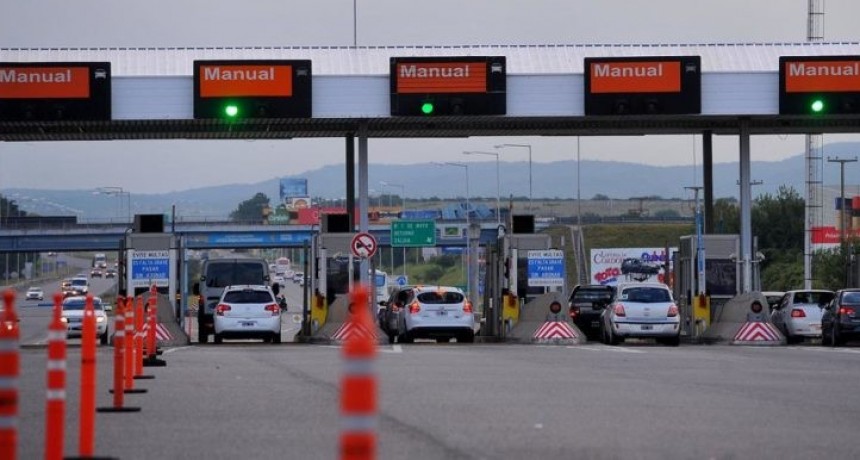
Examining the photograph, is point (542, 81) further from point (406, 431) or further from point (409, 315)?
point (406, 431)

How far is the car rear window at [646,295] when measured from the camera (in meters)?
36.9

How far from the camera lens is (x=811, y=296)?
4094cm

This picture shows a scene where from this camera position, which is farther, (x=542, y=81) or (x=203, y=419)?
(x=542, y=81)

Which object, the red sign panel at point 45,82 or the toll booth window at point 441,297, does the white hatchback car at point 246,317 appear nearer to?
the toll booth window at point 441,297

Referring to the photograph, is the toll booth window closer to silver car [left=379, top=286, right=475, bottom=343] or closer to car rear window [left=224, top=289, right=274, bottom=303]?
silver car [left=379, top=286, right=475, bottom=343]

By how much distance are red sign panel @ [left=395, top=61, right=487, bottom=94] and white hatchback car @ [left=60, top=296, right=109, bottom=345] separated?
1029cm

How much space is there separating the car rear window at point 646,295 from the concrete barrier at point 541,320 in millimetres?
1729

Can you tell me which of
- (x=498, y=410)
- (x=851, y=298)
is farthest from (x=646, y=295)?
(x=498, y=410)

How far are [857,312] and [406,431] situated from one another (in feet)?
79.2

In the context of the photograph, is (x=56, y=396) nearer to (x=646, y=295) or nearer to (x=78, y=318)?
(x=646, y=295)

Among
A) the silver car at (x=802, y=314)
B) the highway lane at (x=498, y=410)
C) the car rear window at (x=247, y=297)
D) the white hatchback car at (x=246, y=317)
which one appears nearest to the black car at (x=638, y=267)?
the silver car at (x=802, y=314)

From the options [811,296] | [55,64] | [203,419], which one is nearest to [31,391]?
[203,419]

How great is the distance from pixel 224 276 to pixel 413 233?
1296 cm

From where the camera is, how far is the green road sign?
59.2m
